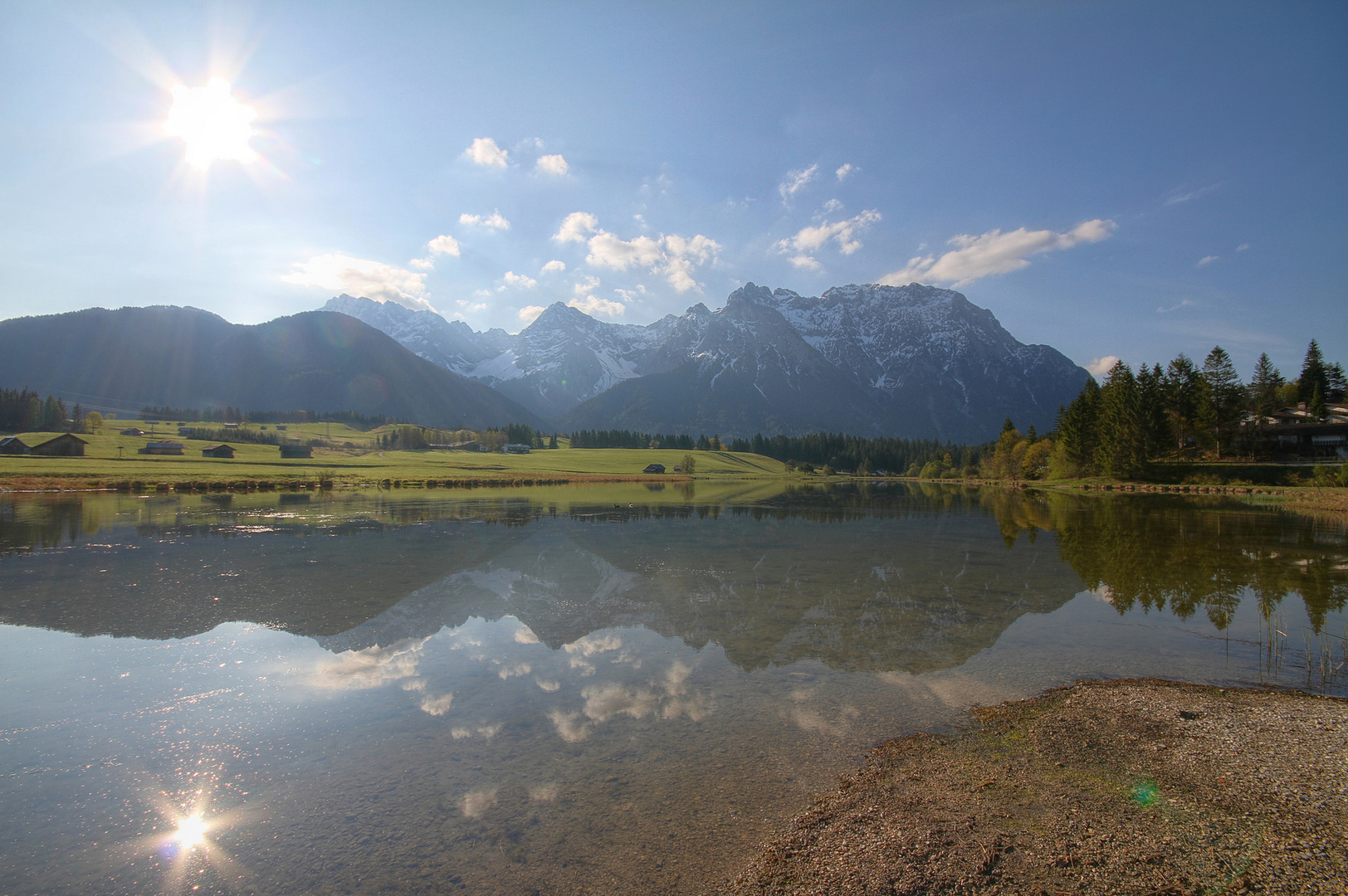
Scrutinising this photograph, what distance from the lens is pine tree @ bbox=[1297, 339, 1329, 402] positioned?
102 m

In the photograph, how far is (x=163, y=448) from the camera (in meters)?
117

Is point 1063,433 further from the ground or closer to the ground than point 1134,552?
further from the ground

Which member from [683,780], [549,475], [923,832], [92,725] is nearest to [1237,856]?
[923,832]

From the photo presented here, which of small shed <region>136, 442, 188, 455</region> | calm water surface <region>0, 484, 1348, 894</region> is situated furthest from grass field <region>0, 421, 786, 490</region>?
calm water surface <region>0, 484, 1348, 894</region>

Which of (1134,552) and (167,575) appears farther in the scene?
(1134,552)

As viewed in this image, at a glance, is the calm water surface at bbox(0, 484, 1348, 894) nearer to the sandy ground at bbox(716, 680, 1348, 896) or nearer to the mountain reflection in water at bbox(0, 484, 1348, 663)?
the mountain reflection in water at bbox(0, 484, 1348, 663)

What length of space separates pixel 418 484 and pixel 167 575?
232 feet

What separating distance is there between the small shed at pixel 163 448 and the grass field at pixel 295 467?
168 cm

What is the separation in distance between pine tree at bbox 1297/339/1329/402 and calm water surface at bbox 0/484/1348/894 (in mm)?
107812

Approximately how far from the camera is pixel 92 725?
10.4m

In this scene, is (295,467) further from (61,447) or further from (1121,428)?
(1121,428)

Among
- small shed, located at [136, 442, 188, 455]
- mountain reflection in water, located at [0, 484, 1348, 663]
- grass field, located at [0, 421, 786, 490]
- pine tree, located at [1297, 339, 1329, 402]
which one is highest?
pine tree, located at [1297, 339, 1329, 402]

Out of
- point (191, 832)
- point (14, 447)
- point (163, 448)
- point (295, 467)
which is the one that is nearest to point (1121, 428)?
point (191, 832)

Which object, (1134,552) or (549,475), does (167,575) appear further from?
(549,475)
